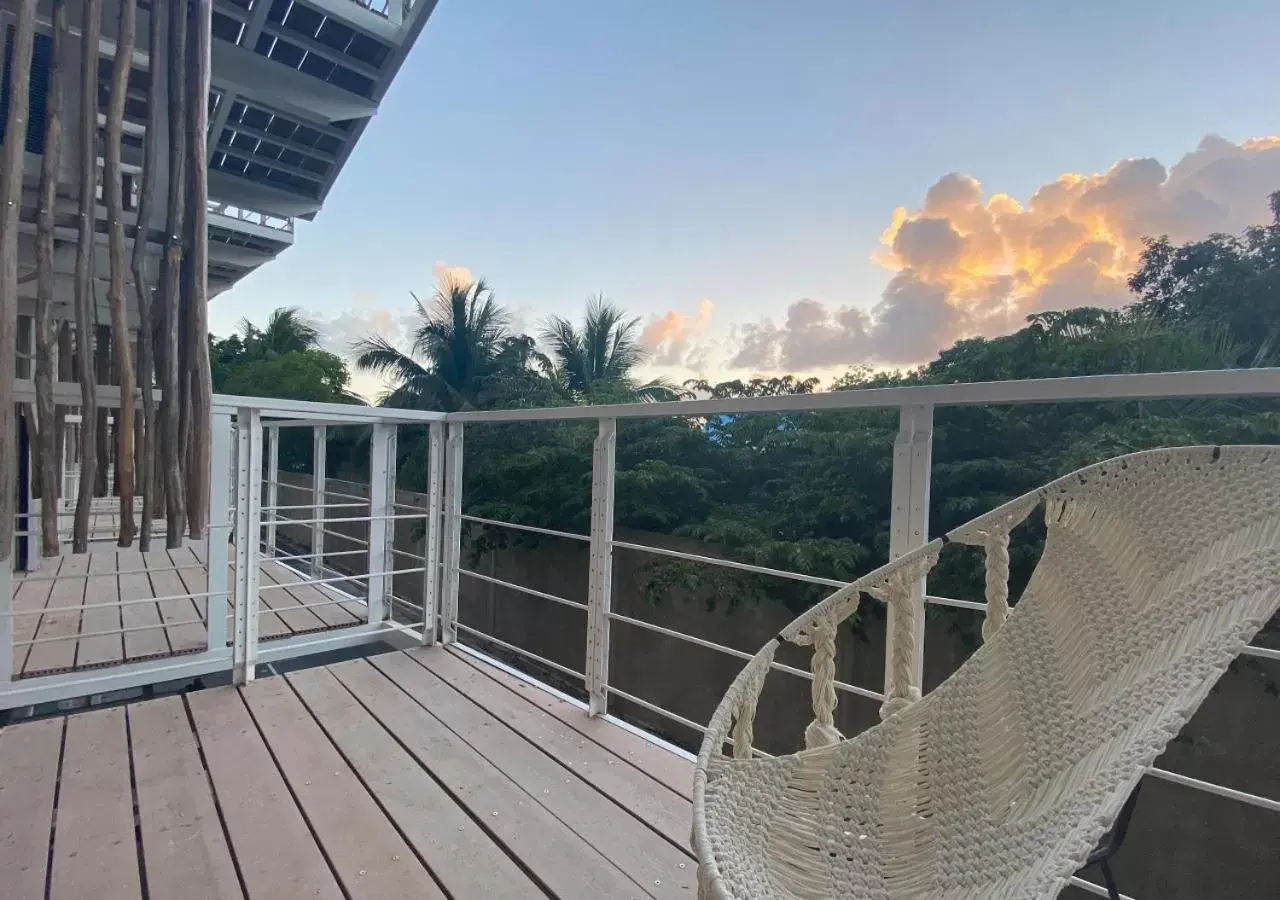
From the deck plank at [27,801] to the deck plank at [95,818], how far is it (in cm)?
3

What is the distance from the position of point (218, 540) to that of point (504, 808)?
1788mm

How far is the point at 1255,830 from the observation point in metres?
3.57

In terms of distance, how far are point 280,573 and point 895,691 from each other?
4.29 metres

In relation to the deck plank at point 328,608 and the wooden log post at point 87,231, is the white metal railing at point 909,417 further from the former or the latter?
the deck plank at point 328,608

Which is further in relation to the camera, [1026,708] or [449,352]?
[449,352]

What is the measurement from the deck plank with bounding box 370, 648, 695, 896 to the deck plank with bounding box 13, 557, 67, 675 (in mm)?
1481

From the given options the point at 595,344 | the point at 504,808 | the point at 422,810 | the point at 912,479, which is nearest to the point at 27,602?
the point at 422,810

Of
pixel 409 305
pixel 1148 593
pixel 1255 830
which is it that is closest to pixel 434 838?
pixel 1148 593

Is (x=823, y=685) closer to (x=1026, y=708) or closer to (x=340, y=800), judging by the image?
(x=1026, y=708)

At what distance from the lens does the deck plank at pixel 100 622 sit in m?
2.61

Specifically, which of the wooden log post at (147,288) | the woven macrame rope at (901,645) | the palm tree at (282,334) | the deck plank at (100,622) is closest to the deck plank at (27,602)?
the deck plank at (100,622)

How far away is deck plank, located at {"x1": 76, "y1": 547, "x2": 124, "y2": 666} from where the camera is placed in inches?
103

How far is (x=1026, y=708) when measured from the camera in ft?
2.93

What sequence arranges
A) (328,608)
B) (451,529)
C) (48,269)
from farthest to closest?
(328,608), (451,529), (48,269)
